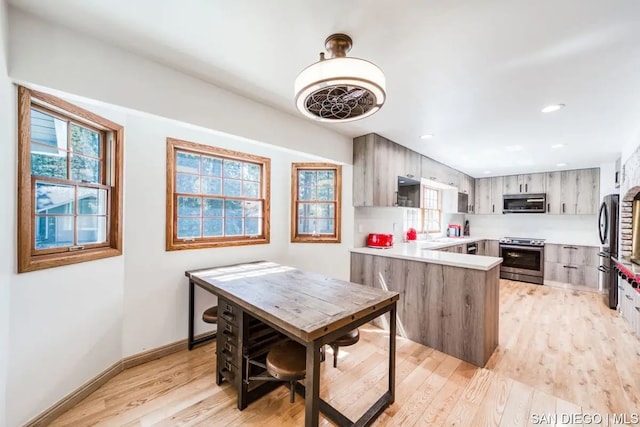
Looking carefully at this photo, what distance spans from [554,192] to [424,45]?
18.4 ft

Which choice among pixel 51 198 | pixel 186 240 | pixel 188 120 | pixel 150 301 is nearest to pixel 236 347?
pixel 150 301

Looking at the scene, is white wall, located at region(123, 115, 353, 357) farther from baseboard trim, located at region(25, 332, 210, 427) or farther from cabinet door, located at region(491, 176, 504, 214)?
cabinet door, located at region(491, 176, 504, 214)

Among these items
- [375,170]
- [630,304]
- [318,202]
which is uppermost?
[375,170]

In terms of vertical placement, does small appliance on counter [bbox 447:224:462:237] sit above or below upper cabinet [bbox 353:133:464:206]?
below

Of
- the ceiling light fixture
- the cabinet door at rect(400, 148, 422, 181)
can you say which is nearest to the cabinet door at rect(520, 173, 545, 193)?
the cabinet door at rect(400, 148, 422, 181)

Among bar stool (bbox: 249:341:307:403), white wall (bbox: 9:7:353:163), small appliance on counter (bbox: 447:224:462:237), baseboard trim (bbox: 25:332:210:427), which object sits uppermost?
white wall (bbox: 9:7:353:163)

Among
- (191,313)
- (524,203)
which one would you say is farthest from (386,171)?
(524,203)

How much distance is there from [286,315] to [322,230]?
2.11 meters

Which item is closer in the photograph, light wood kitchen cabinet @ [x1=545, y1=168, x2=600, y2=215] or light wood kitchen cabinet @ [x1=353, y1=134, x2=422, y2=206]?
light wood kitchen cabinet @ [x1=353, y1=134, x2=422, y2=206]

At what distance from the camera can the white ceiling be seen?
131cm

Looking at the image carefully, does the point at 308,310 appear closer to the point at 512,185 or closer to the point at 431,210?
the point at 431,210

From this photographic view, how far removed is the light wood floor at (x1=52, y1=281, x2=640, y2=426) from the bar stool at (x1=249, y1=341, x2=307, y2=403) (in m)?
0.44

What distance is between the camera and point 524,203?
5.53 metres

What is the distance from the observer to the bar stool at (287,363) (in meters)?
1.46
